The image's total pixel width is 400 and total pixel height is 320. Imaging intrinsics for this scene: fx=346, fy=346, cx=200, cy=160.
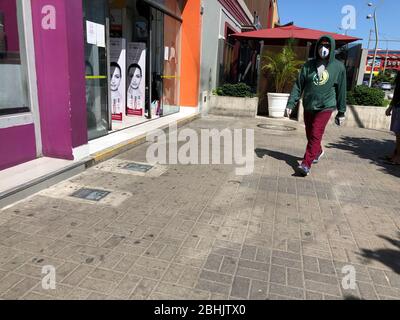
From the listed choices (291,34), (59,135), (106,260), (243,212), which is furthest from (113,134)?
(291,34)

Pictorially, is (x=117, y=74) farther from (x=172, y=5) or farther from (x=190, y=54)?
(x=190, y=54)

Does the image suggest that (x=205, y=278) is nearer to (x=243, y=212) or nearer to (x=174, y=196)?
(x=243, y=212)

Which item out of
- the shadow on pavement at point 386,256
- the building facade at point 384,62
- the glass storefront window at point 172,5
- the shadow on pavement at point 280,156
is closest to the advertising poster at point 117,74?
the glass storefront window at point 172,5

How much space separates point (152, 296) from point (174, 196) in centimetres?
194

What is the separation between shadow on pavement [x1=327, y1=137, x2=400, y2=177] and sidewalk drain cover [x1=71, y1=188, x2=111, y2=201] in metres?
4.74

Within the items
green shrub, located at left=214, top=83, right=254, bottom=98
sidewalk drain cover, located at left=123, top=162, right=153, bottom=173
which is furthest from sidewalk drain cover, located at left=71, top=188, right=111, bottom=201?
green shrub, located at left=214, top=83, right=254, bottom=98

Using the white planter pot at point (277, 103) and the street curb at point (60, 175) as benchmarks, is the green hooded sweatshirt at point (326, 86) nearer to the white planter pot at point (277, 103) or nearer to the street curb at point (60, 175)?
the street curb at point (60, 175)

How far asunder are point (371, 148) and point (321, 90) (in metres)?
3.33

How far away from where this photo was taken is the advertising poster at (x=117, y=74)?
7.91 metres

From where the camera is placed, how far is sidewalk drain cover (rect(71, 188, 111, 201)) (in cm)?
412

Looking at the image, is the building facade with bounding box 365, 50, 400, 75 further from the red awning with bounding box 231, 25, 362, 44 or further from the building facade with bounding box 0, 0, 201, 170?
the building facade with bounding box 0, 0, 201, 170

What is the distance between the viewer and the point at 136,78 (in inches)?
356

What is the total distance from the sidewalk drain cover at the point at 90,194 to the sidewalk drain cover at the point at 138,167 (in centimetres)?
103

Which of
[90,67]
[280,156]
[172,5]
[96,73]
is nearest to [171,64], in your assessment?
[172,5]
